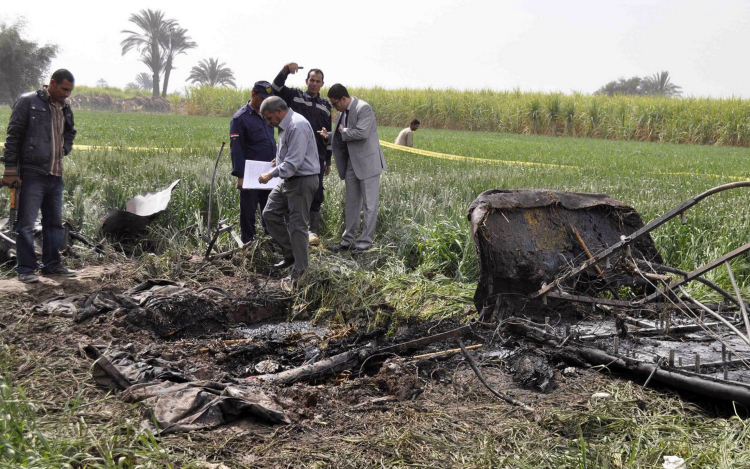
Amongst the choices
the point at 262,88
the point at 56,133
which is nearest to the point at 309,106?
the point at 262,88

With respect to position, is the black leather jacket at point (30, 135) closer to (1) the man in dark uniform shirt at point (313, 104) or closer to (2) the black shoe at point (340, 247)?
(1) the man in dark uniform shirt at point (313, 104)

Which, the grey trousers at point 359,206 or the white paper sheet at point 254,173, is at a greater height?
the white paper sheet at point 254,173

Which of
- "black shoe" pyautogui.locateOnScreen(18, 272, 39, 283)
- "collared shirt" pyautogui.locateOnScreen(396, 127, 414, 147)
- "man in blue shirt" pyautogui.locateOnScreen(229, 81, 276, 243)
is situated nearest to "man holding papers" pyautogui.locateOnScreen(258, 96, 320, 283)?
"man in blue shirt" pyautogui.locateOnScreen(229, 81, 276, 243)

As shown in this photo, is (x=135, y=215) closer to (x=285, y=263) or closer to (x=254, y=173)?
(x=254, y=173)

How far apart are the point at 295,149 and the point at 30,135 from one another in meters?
2.53

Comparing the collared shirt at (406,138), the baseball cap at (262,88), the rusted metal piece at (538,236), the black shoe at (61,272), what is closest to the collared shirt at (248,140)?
the baseball cap at (262,88)

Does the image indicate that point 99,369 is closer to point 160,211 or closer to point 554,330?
point 554,330

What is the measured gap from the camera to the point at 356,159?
7473 millimetres

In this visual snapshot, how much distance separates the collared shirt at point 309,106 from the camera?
758 cm

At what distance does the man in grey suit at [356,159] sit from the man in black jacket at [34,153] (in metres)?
2.79

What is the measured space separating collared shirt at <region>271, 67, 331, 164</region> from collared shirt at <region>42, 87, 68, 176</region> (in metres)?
2.34

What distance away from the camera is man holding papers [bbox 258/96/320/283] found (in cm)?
612

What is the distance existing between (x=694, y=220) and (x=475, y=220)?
3893 millimetres

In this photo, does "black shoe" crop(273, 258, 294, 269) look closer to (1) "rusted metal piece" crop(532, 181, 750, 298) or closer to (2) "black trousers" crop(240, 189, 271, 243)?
(2) "black trousers" crop(240, 189, 271, 243)
